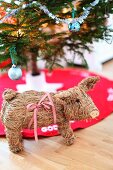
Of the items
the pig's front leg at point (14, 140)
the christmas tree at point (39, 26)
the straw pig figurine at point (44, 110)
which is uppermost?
the christmas tree at point (39, 26)

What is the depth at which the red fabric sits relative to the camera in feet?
4.56

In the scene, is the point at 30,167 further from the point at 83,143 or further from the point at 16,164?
the point at 83,143

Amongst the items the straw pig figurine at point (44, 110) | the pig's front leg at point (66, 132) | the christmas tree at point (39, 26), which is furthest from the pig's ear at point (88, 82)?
the christmas tree at point (39, 26)

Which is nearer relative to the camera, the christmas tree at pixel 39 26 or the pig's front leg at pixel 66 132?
the pig's front leg at pixel 66 132

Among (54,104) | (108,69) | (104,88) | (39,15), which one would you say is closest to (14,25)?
(39,15)

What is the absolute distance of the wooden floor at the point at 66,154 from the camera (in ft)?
3.72

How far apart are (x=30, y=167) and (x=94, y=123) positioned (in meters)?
0.48

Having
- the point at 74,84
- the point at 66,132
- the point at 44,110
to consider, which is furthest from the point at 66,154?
the point at 74,84

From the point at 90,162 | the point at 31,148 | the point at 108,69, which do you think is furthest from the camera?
the point at 108,69

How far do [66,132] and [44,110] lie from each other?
16 cm

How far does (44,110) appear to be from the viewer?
1.20 metres

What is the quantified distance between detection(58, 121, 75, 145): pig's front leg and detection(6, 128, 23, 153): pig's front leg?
201 mm

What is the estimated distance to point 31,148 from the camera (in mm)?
Answer: 1279

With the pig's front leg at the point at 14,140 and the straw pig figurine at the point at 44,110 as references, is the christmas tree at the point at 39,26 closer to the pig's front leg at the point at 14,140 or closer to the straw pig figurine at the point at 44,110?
the straw pig figurine at the point at 44,110
